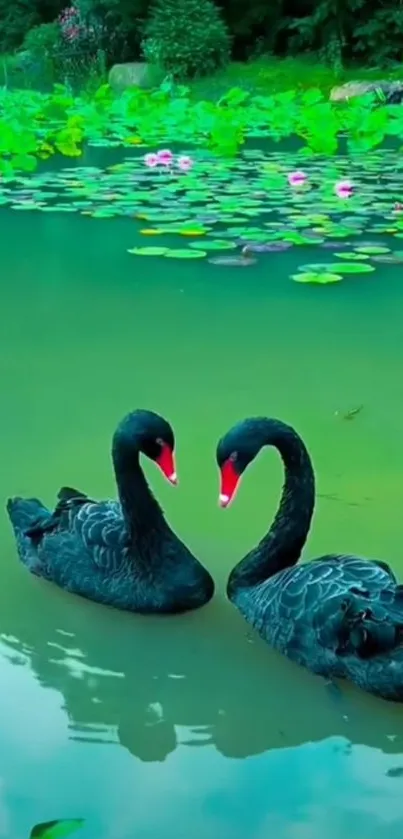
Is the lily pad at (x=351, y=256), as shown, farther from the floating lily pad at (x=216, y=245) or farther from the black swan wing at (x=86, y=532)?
the black swan wing at (x=86, y=532)

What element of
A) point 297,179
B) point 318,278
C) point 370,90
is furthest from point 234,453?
point 370,90

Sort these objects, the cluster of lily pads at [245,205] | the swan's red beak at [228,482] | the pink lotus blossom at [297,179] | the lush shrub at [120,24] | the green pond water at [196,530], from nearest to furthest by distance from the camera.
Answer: the green pond water at [196,530]
the swan's red beak at [228,482]
the cluster of lily pads at [245,205]
the pink lotus blossom at [297,179]
the lush shrub at [120,24]

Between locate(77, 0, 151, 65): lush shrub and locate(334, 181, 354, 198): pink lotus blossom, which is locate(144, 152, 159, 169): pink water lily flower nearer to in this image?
locate(334, 181, 354, 198): pink lotus blossom

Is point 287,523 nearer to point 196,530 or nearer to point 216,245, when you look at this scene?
point 196,530

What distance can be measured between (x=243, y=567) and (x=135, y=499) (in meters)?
0.24

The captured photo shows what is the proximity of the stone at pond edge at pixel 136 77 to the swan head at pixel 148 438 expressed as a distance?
14.0 metres

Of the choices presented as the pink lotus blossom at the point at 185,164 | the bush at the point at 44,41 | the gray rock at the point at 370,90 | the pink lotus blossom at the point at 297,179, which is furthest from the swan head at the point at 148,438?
the bush at the point at 44,41

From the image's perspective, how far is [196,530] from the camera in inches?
95.3

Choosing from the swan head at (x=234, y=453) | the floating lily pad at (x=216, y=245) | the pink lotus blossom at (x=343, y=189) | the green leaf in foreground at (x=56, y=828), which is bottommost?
the green leaf in foreground at (x=56, y=828)

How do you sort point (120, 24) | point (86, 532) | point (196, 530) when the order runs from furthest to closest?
point (120, 24) → point (196, 530) → point (86, 532)

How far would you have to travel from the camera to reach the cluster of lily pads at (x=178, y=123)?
8266mm

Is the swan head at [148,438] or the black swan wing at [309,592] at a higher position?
the swan head at [148,438]

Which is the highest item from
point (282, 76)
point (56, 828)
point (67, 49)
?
point (67, 49)

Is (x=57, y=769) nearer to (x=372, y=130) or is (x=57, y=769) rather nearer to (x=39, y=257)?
(x=39, y=257)
